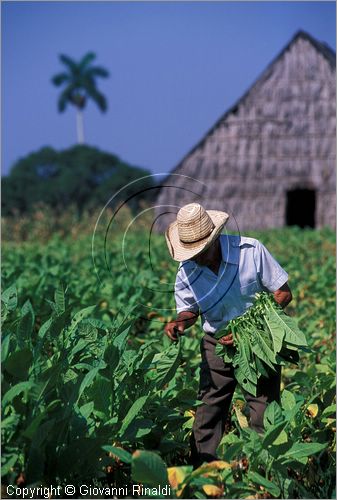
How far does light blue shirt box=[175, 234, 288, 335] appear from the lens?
4.01 m

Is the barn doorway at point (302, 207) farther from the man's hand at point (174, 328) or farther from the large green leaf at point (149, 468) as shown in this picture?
the large green leaf at point (149, 468)

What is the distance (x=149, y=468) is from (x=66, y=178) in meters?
52.3

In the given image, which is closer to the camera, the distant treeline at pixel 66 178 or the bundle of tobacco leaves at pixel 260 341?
the bundle of tobacco leaves at pixel 260 341

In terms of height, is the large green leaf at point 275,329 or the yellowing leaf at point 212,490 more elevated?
the large green leaf at point 275,329

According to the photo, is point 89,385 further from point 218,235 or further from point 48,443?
point 218,235

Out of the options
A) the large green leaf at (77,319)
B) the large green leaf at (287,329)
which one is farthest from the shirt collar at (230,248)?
the large green leaf at (77,319)

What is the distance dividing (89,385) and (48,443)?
15.4 inches

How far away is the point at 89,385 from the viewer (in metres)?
3.56

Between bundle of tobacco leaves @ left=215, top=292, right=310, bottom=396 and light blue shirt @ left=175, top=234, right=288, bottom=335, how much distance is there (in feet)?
0.26

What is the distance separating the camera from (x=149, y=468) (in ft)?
10.2

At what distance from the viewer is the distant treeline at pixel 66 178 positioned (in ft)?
174

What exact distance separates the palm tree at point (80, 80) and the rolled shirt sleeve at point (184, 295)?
211ft

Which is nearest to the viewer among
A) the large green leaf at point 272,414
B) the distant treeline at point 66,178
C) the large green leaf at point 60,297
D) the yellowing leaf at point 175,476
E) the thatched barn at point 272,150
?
the yellowing leaf at point 175,476

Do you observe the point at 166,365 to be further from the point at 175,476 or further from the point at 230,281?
the point at 175,476
